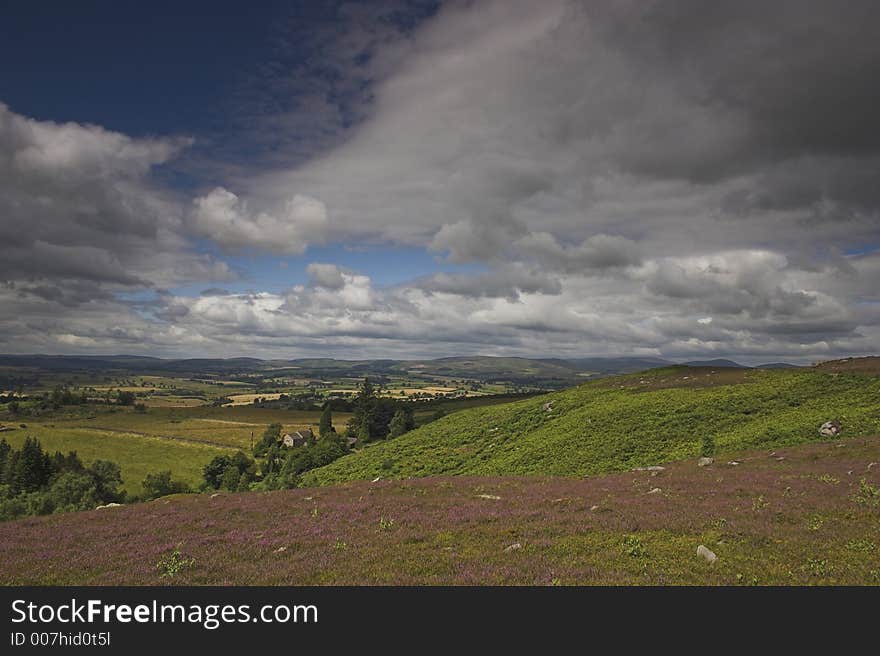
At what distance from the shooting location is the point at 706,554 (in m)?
11.1

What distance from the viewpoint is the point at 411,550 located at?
13.2 meters

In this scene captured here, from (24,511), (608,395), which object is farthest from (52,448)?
(608,395)

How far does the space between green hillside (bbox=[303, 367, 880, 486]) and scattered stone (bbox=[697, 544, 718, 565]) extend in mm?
23944

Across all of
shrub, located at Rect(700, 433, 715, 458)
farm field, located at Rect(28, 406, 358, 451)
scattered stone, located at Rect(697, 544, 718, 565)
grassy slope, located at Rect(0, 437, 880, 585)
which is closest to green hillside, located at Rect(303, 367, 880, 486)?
shrub, located at Rect(700, 433, 715, 458)

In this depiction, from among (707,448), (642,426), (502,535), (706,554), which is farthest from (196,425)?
(706,554)

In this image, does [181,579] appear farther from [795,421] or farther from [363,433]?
[363,433]

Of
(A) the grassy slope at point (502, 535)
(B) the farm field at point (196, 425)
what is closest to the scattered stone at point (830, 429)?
(A) the grassy slope at point (502, 535)

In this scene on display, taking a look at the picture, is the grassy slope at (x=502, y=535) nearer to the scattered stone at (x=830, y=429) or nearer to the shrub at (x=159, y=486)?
the scattered stone at (x=830, y=429)

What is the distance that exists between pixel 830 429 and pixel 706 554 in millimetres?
30193

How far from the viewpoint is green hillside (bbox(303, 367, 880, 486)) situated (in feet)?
114

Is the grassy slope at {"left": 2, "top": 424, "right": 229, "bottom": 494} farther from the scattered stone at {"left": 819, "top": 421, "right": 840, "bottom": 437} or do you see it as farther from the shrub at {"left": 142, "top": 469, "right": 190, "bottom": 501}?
the scattered stone at {"left": 819, "top": 421, "right": 840, "bottom": 437}

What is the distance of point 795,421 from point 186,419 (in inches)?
8485

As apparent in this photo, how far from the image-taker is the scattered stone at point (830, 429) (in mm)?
31792

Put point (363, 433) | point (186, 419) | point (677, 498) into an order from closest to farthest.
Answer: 1. point (677, 498)
2. point (363, 433)
3. point (186, 419)
